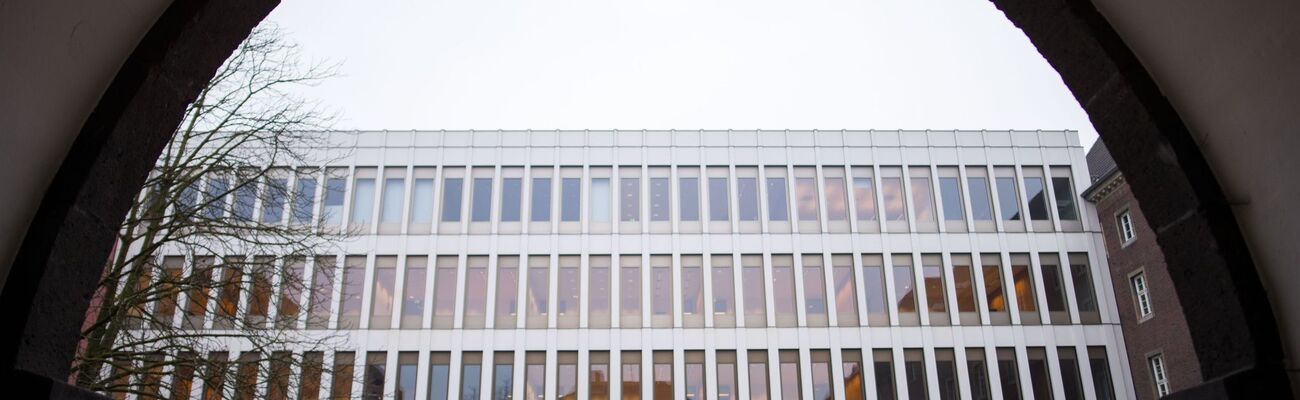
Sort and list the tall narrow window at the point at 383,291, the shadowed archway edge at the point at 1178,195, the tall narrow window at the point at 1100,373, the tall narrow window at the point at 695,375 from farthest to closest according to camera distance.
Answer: the tall narrow window at the point at 383,291, the tall narrow window at the point at 1100,373, the tall narrow window at the point at 695,375, the shadowed archway edge at the point at 1178,195

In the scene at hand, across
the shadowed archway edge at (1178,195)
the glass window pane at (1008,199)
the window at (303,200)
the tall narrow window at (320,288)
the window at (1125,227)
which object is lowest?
the shadowed archway edge at (1178,195)

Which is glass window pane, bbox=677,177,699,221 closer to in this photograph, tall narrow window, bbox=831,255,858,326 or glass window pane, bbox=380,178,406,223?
tall narrow window, bbox=831,255,858,326

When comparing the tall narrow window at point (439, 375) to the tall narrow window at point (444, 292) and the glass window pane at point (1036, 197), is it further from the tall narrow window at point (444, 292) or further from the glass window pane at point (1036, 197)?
the glass window pane at point (1036, 197)

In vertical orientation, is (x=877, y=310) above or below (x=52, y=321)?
above

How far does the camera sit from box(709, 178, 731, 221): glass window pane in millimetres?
30531

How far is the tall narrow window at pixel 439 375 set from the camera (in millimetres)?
28188

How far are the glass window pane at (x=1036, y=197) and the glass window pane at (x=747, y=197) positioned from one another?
349 inches

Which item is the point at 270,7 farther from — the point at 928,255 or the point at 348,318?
the point at 928,255

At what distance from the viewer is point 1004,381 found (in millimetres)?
28422

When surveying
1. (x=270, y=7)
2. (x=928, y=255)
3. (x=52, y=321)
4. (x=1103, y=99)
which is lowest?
(x=52, y=321)

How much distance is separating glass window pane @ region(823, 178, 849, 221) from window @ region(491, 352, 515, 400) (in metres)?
11.0

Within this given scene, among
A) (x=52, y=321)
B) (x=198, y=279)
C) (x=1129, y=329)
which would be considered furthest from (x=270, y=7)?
(x=1129, y=329)

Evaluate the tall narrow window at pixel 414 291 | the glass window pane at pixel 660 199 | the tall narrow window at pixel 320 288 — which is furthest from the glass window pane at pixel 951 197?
the tall narrow window at pixel 320 288

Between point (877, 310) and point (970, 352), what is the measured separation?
3.01m
